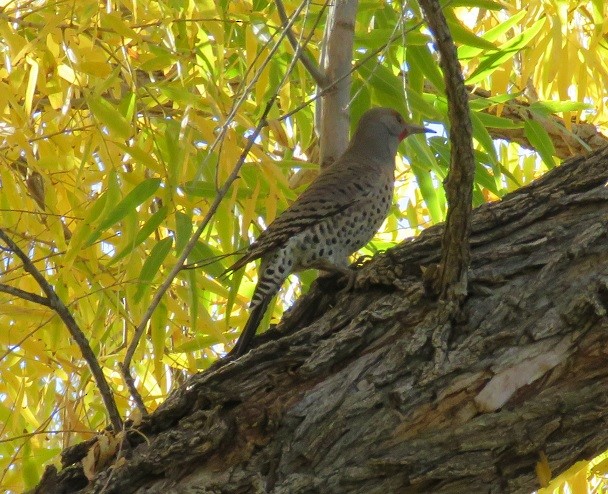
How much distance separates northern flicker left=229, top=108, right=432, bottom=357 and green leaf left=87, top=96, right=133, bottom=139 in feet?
2.29

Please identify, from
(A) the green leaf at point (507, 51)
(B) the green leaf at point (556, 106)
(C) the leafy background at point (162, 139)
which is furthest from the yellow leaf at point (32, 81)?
(B) the green leaf at point (556, 106)

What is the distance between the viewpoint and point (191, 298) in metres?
2.86

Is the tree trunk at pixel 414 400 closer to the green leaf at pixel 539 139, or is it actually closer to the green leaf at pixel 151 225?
the green leaf at pixel 151 225

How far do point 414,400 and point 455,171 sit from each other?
513 mm

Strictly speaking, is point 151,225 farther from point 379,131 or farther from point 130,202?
→ point 379,131

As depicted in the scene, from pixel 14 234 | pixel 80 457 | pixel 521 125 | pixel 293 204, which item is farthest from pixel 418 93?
pixel 80 457

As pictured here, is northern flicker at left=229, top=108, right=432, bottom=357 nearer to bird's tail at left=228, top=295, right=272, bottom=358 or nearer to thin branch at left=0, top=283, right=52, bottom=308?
bird's tail at left=228, top=295, right=272, bottom=358

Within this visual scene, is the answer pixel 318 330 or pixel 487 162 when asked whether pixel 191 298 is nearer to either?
pixel 318 330

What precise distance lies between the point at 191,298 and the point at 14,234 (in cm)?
65

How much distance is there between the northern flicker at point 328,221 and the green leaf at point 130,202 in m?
0.52

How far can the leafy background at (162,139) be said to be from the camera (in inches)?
110

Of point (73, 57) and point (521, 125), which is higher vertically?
point (73, 57)

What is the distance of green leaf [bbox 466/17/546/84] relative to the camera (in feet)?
10.1

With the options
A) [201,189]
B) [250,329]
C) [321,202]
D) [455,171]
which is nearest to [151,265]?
[201,189]
